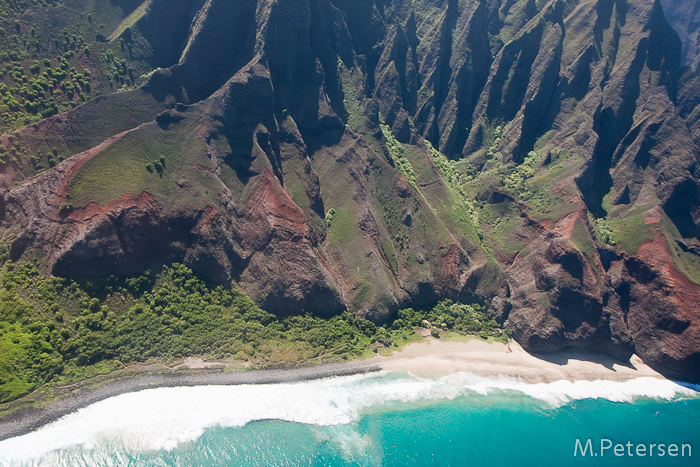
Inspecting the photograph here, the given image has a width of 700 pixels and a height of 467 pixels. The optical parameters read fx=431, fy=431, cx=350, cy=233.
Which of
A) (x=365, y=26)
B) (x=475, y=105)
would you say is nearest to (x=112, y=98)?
(x=365, y=26)

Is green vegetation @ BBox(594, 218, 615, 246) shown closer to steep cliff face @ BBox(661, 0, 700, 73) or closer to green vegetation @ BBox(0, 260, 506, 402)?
green vegetation @ BBox(0, 260, 506, 402)

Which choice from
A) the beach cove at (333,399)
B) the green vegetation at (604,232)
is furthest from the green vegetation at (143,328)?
the green vegetation at (604,232)

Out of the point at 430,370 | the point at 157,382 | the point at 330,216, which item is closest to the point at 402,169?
the point at 330,216

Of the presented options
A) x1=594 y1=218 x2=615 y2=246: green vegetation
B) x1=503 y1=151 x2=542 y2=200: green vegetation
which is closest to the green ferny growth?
x1=503 y1=151 x2=542 y2=200: green vegetation

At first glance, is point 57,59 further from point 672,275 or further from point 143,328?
point 672,275

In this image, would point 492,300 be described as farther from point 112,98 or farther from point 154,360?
point 112,98

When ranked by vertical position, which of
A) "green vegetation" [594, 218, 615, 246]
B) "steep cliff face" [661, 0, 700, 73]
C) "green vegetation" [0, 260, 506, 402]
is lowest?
"green vegetation" [0, 260, 506, 402]
